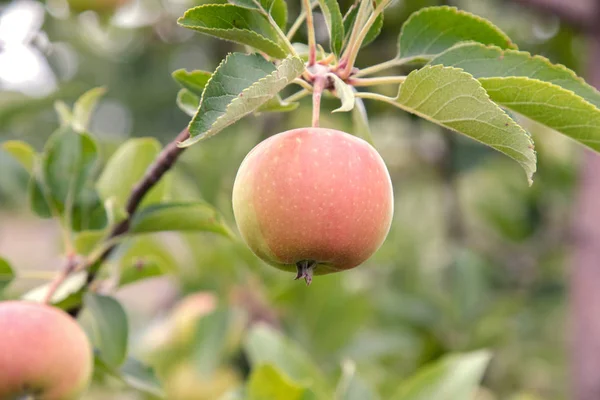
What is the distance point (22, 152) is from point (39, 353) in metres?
0.28

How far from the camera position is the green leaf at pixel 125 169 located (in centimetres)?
88

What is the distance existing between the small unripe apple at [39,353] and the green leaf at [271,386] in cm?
27

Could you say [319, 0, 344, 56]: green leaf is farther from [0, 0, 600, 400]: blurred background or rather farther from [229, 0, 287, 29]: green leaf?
[0, 0, 600, 400]: blurred background

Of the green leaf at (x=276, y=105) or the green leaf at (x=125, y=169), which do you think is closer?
the green leaf at (x=276, y=105)

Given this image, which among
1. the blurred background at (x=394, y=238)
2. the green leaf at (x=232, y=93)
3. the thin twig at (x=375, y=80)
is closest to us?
the green leaf at (x=232, y=93)

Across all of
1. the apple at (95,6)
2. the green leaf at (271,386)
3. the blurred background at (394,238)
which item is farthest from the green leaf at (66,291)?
the apple at (95,6)

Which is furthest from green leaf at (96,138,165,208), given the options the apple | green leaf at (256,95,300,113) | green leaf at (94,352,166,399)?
the apple

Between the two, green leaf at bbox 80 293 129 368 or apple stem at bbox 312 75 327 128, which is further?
green leaf at bbox 80 293 129 368

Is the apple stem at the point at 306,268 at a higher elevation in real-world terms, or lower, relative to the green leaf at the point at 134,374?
higher

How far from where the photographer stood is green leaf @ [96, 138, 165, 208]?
877mm

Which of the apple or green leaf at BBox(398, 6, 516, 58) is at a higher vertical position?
the apple

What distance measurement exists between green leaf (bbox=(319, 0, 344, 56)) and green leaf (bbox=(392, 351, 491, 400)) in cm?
56

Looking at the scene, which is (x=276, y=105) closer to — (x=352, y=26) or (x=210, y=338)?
(x=352, y=26)

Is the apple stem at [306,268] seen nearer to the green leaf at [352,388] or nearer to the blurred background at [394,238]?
the green leaf at [352,388]
